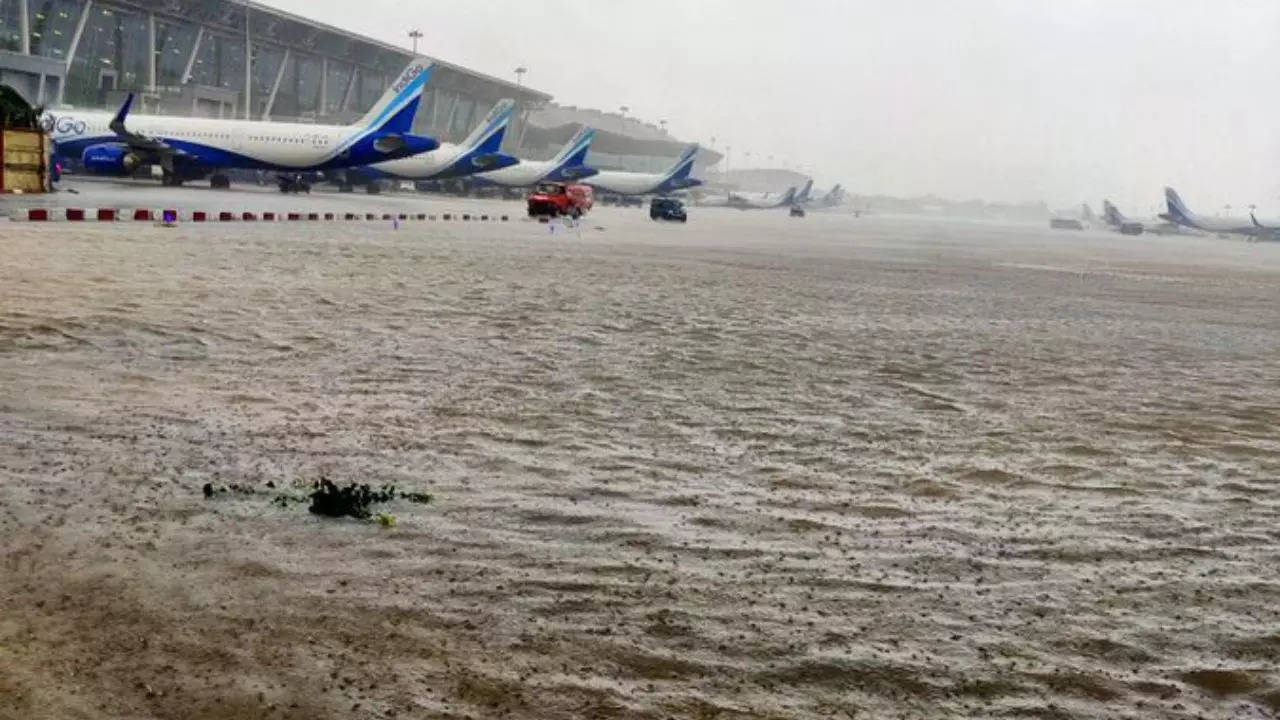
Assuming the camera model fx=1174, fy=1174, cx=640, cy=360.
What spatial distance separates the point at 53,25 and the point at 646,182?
59021 millimetres

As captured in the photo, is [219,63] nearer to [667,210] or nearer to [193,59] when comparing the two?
[193,59]

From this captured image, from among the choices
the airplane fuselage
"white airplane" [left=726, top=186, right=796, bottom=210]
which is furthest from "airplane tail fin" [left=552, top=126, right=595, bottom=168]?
"white airplane" [left=726, top=186, right=796, bottom=210]

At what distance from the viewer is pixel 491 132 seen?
3410 inches

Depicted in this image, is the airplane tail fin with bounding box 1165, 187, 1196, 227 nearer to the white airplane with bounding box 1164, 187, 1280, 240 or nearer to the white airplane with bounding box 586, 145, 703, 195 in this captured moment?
the white airplane with bounding box 1164, 187, 1280, 240

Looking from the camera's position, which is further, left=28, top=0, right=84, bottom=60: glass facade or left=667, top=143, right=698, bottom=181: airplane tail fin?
left=667, top=143, right=698, bottom=181: airplane tail fin

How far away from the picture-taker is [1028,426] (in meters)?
9.79

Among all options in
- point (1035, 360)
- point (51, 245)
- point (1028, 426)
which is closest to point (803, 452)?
point (1028, 426)

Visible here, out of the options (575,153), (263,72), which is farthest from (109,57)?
(575,153)

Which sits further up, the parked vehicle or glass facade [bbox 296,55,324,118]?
glass facade [bbox 296,55,324,118]

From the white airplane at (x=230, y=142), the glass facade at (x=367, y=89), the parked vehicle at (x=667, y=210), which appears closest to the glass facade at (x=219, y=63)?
the glass facade at (x=367, y=89)

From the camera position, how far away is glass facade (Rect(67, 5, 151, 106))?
9294 cm

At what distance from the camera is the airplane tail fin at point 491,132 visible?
86062 mm

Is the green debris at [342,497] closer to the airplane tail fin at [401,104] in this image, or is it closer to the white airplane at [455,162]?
the airplane tail fin at [401,104]

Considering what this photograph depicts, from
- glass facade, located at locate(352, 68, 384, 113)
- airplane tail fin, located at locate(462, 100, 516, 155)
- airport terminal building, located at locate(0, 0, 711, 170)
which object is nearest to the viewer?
airport terminal building, located at locate(0, 0, 711, 170)
